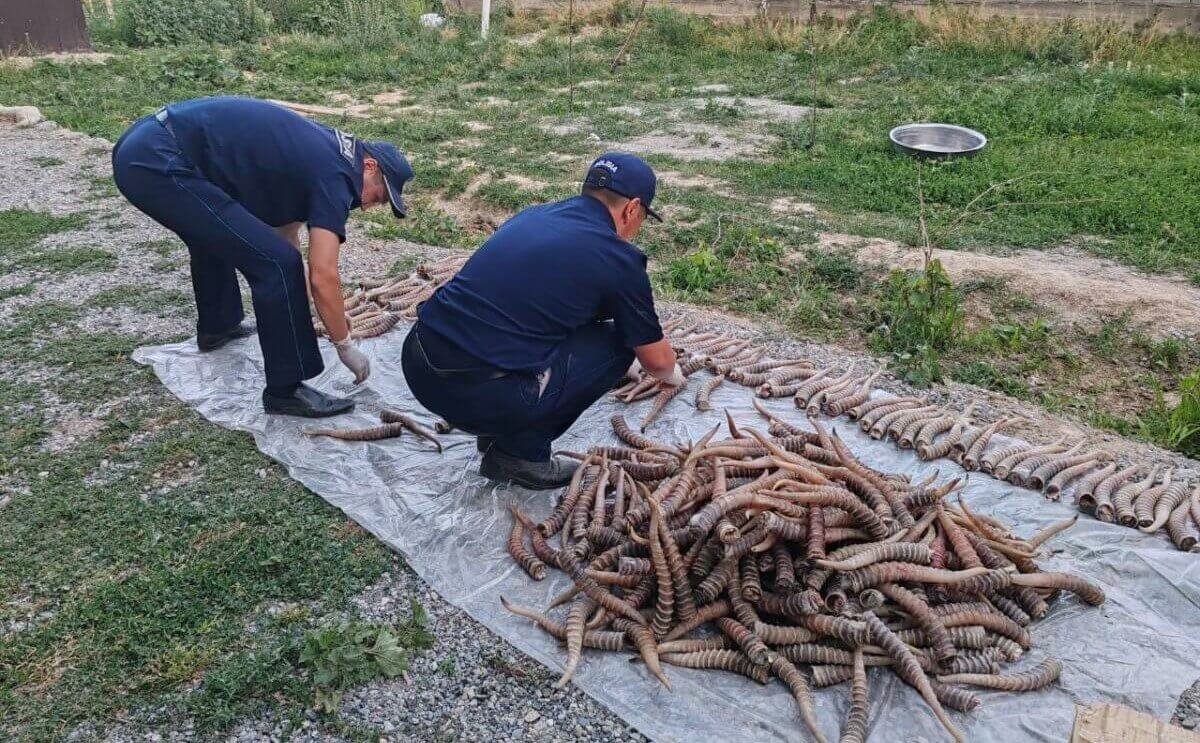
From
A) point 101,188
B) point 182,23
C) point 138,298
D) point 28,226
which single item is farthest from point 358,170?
point 182,23

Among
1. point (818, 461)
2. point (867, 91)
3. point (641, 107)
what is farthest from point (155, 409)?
point (867, 91)

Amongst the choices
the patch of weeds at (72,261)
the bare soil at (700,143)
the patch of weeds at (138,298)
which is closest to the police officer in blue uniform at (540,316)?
the patch of weeds at (138,298)

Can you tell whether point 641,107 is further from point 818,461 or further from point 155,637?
point 155,637

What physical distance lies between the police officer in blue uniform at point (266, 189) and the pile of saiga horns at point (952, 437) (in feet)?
5.21

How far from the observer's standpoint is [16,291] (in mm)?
6242

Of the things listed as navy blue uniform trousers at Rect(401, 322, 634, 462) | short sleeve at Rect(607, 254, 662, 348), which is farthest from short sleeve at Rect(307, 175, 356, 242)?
short sleeve at Rect(607, 254, 662, 348)

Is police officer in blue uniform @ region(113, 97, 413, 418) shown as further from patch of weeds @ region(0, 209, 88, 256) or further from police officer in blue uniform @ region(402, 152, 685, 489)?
patch of weeds @ region(0, 209, 88, 256)

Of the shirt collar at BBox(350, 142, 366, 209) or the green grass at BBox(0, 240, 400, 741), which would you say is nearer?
the green grass at BBox(0, 240, 400, 741)

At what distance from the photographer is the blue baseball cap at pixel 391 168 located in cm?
447

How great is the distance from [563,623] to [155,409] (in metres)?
2.70

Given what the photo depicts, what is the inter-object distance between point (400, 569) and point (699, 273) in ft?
12.5

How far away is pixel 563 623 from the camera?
329 centimetres

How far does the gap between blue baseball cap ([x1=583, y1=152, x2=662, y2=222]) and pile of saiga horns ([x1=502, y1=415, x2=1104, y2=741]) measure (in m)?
1.12

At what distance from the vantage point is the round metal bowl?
30.6 ft
